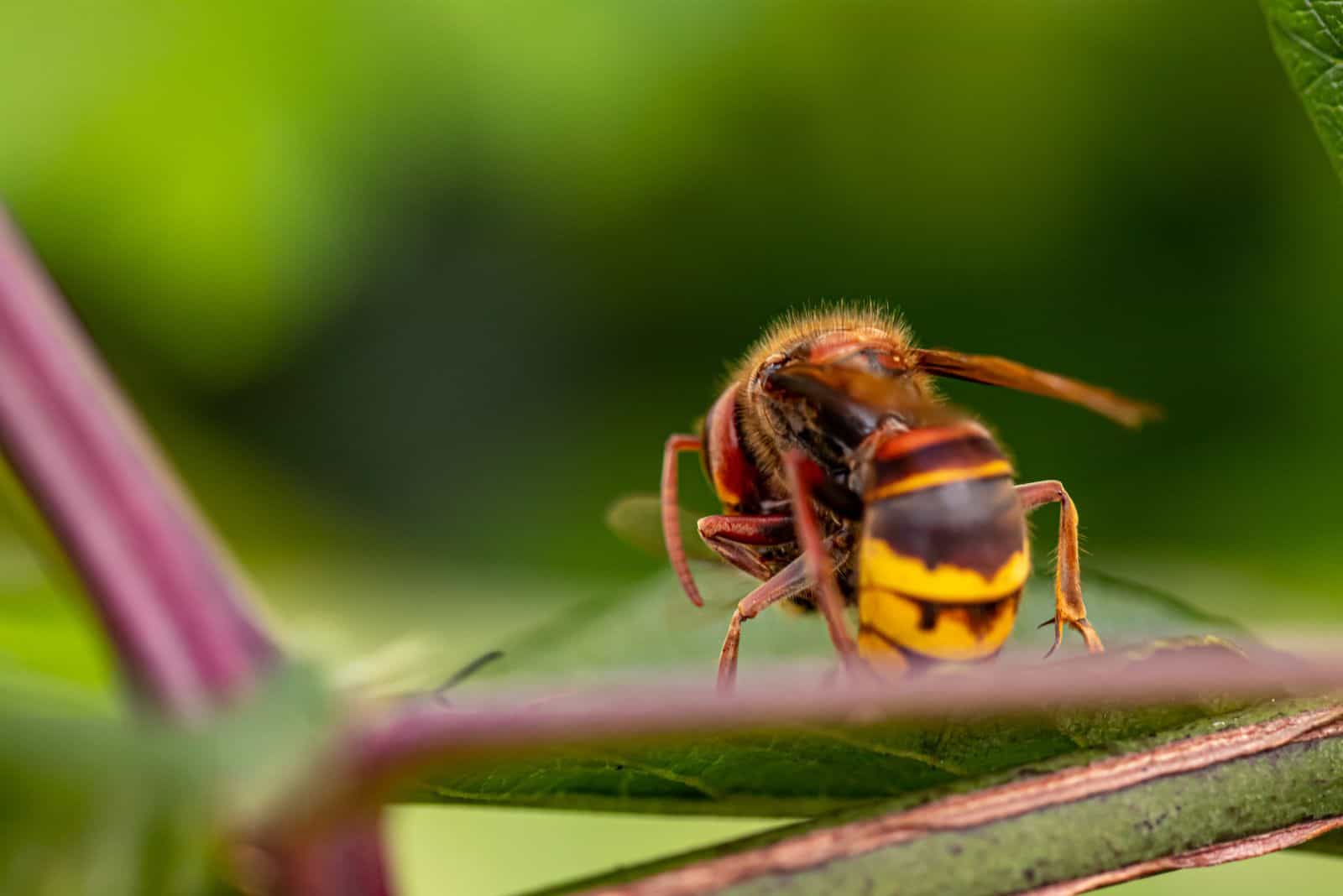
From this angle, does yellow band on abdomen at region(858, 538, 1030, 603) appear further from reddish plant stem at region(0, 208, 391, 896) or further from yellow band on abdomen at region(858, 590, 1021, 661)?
reddish plant stem at region(0, 208, 391, 896)

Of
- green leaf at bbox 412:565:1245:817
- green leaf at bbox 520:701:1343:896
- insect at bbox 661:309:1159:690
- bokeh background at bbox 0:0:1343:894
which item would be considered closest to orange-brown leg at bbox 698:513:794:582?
insect at bbox 661:309:1159:690

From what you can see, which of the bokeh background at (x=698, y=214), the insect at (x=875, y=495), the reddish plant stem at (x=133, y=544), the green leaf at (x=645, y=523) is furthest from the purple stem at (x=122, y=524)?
the bokeh background at (x=698, y=214)

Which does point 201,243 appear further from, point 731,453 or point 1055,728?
point 1055,728

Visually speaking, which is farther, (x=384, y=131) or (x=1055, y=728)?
(x=384, y=131)

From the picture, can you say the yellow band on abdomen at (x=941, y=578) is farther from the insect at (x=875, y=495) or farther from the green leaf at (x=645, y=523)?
the green leaf at (x=645, y=523)

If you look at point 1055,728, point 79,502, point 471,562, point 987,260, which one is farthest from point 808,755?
point 471,562

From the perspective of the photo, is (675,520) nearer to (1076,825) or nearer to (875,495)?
(875,495)
